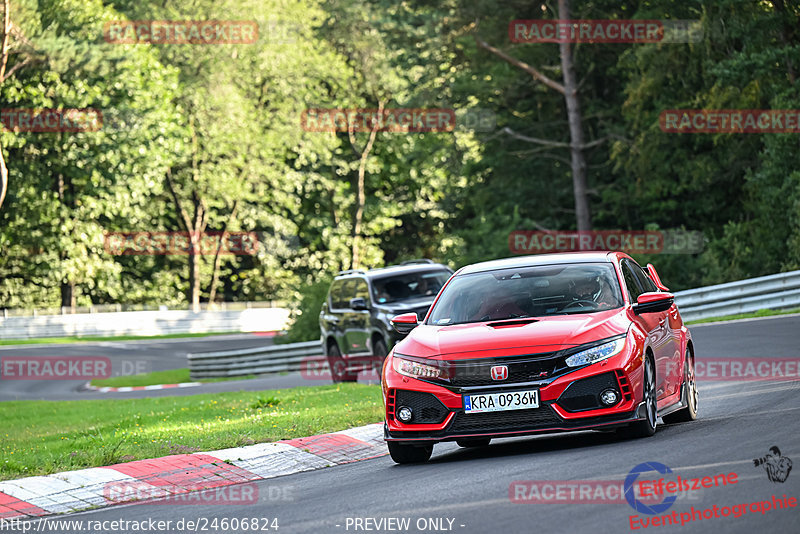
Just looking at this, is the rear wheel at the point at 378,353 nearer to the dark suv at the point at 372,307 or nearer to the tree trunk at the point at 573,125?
the dark suv at the point at 372,307

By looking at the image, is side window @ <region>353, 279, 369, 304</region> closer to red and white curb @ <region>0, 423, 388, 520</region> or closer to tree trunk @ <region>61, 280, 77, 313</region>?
red and white curb @ <region>0, 423, 388, 520</region>

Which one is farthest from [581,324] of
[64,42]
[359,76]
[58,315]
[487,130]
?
[359,76]

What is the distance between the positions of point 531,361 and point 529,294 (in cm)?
138

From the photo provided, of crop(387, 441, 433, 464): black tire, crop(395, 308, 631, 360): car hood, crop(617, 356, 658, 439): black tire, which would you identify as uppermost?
crop(395, 308, 631, 360): car hood

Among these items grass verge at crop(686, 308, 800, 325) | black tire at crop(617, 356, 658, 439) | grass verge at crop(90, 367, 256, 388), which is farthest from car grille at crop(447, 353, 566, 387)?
grass verge at crop(90, 367, 256, 388)

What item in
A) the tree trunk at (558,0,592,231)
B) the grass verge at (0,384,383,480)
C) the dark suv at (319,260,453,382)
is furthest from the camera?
the tree trunk at (558,0,592,231)

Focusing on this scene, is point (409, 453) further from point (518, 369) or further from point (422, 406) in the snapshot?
point (518, 369)

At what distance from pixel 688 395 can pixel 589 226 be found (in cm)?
2917

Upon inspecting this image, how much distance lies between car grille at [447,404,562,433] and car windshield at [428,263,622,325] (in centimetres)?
125

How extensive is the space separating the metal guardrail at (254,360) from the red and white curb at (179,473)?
2049 cm

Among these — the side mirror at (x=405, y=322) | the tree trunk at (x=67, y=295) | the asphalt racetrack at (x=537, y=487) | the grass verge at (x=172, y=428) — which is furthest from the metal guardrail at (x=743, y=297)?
the tree trunk at (x=67, y=295)

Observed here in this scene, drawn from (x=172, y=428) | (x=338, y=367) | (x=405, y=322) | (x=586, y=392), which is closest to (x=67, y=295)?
(x=338, y=367)

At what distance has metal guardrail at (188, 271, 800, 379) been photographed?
26.1 metres

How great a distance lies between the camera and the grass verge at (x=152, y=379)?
34562mm
